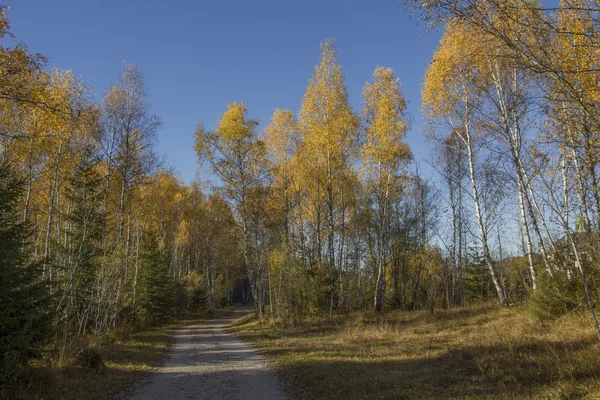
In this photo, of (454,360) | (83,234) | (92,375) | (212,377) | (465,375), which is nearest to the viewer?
(465,375)

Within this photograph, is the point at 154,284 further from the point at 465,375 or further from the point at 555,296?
the point at 555,296

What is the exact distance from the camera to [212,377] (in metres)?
8.54

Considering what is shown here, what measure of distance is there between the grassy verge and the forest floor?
3601 mm

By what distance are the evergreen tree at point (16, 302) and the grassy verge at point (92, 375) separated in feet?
1.60

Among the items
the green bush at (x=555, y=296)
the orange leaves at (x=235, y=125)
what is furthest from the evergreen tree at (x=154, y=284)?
the green bush at (x=555, y=296)

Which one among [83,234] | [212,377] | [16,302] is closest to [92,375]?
[212,377]

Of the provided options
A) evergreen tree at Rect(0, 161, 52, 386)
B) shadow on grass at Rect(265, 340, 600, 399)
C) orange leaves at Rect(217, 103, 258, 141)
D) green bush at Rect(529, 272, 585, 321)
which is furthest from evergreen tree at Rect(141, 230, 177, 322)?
green bush at Rect(529, 272, 585, 321)

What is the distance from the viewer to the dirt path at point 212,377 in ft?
23.5

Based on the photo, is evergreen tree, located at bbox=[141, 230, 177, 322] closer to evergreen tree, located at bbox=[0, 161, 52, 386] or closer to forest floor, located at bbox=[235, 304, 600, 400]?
forest floor, located at bbox=[235, 304, 600, 400]

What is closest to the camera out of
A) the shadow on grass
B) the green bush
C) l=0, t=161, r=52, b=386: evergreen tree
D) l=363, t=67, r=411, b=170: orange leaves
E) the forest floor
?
the shadow on grass

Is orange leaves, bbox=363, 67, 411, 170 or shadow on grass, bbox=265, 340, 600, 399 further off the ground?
orange leaves, bbox=363, 67, 411, 170

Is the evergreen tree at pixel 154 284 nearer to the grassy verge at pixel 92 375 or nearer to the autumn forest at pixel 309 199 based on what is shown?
the autumn forest at pixel 309 199

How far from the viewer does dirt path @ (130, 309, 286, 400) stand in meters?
7.16

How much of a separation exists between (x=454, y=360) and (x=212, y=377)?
18.4ft
